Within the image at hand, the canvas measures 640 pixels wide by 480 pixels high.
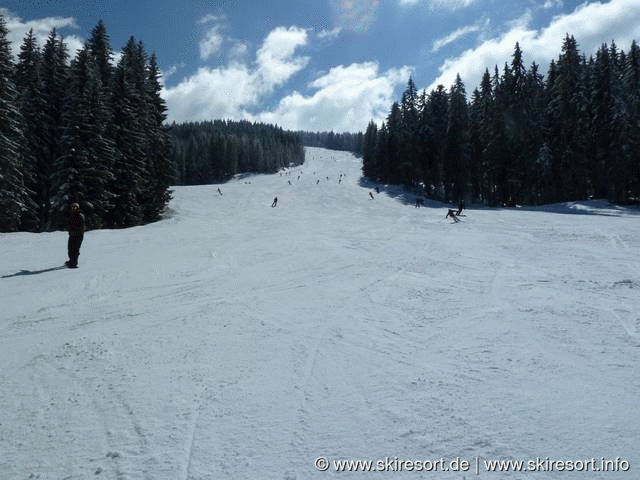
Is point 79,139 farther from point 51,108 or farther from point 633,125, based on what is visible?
point 633,125

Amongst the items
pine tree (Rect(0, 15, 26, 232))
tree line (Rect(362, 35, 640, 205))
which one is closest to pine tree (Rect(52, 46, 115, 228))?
pine tree (Rect(0, 15, 26, 232))

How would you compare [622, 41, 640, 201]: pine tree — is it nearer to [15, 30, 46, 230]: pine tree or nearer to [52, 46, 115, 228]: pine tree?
[52, 46, 115, 228]: pine tree

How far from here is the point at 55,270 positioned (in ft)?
39.1

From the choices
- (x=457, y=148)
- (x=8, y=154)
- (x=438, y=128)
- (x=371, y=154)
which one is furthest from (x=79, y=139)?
(x=371, y=154)

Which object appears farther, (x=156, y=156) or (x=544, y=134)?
(x=544, y=134)

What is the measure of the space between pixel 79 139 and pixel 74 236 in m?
17.3

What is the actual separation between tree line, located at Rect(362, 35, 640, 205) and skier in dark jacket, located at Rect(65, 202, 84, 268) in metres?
44.0

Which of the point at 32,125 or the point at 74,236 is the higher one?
the point at 32,125

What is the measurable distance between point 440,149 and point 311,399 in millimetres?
58677

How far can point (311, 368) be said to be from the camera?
214 inches

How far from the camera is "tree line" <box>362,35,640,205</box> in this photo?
40.2 m

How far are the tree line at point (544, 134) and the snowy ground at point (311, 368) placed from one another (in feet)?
121

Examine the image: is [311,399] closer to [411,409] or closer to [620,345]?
[411,409]

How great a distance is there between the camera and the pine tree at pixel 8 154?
2312cm
